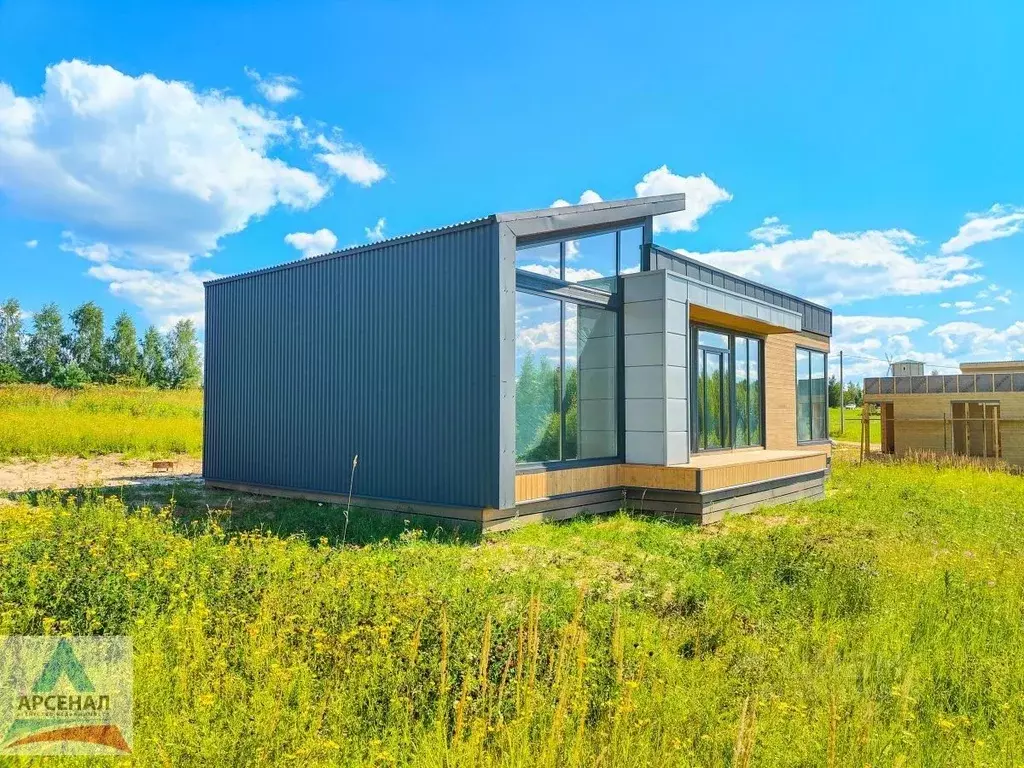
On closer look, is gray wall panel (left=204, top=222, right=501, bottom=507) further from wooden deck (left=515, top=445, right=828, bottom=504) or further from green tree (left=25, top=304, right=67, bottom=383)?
green tree (left=25, top=304, right=67, bottom=383)

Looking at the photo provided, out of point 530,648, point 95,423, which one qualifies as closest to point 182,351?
point 95,423

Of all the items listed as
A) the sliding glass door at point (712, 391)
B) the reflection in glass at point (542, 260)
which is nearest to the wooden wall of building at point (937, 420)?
the sliding glass door at point (712, 391)

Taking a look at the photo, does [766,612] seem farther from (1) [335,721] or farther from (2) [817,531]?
(2) [817,531]

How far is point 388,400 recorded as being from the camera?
944 cm

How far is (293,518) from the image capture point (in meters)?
8.95

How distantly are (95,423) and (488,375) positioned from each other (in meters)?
16.1

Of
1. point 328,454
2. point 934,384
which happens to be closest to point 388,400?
point 328,454

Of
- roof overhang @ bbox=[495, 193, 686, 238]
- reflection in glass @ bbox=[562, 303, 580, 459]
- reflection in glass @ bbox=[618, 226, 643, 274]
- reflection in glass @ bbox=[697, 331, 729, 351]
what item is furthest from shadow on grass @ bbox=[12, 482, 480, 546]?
reflection in glass @ bbox=[697, 331, 729, 351]

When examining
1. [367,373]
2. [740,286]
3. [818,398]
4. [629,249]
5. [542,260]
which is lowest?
[818,398]

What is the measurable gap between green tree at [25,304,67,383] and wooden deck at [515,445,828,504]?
57.8 metres

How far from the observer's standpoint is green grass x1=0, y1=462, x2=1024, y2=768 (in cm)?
297

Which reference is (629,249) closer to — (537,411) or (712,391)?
(537,411)

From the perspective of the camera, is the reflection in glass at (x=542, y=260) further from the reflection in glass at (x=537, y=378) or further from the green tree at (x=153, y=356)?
the green tree at (x=153, y=356)

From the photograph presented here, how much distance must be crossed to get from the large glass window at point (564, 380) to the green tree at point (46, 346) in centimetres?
5753
